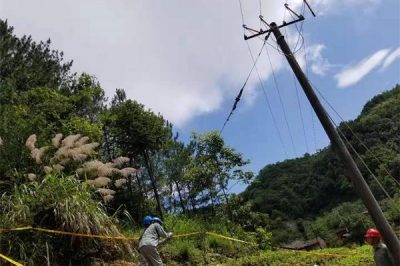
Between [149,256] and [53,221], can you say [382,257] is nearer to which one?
[149,256]

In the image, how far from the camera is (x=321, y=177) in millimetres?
70562

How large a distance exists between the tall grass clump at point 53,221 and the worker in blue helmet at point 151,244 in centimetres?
117

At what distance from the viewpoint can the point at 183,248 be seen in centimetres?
1500

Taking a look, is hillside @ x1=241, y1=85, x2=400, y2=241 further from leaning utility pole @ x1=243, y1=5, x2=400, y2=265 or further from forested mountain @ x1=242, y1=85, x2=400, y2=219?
leaning utility pole @ x1=243, y1=5, x2=400, y2=265

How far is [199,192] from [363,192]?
19.6m

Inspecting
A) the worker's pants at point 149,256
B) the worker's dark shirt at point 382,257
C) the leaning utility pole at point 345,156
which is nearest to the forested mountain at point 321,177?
the leaning utility pole at point 345,156

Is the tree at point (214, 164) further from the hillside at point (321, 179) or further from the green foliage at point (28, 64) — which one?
the hillside at point (321, 179)

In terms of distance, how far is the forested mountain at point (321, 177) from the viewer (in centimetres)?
6456

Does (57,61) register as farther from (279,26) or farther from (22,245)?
(22,245)

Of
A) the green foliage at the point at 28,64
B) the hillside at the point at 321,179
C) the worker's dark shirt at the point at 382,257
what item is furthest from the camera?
the hillside at the point at 321,179

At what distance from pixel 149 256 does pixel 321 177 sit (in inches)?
2472

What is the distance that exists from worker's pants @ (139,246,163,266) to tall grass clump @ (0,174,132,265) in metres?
1.21

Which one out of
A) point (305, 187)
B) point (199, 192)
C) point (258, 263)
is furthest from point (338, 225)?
point (258, 263)

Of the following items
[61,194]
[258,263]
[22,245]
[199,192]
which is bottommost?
[258,263]
